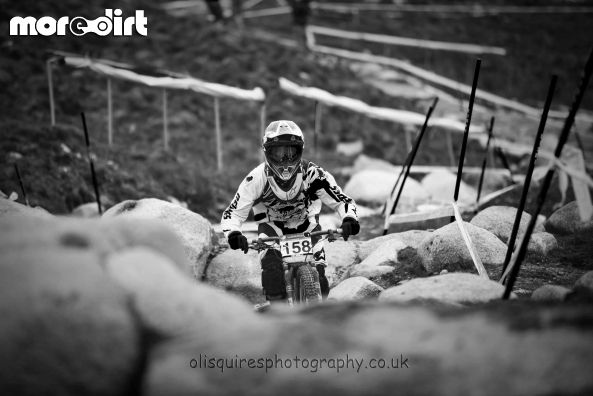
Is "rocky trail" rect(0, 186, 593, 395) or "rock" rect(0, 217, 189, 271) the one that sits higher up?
"rock" rect(0, 217, 189, 271)

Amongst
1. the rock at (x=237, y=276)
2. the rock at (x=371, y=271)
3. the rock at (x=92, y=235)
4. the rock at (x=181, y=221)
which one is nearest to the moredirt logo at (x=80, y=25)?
the rock at (x=181, y=221)

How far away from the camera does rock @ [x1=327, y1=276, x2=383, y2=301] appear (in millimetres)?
7016

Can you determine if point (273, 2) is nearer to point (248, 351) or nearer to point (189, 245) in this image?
point (189, 245)

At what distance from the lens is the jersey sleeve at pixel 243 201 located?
6.63m

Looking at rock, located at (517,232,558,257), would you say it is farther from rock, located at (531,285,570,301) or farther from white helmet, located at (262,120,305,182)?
white helmet, located at (262,120,305,182)

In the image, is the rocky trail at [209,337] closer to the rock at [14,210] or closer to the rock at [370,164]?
the rock at [14,210]

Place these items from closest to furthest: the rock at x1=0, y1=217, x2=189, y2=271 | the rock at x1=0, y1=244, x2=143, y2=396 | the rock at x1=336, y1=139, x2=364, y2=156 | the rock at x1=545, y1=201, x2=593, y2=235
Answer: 1. the rock at x1=0, y1=244, x2=143, y2=396
2. the rock at x1=0, y1=217, x2=189, y2=271
3. the rock at x1=545, y1=201, x2=593, y2=235
4. the rock at x1=336, y1=139, x2=364, y2=156

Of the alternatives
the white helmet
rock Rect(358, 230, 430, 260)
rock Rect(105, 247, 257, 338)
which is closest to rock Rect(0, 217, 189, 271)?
rock Rect(105, 247, 257, 338)

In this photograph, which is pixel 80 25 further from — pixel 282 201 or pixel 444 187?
pixel 282 201

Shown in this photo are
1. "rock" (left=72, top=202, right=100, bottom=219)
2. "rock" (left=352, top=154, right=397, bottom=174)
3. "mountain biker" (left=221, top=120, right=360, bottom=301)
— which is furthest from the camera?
"rock" (left=352, top=154, right=397, bottom=174)

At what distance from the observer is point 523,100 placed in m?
23.2

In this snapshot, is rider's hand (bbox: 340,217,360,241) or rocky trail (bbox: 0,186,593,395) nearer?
rocky trail (bbox: 0,186,593,395)

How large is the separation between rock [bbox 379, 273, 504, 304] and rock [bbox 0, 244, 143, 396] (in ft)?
8.13

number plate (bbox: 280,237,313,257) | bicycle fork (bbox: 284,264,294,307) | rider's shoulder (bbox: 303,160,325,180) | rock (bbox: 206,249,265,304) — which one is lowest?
rock (bbox: 206,249,265,304)
